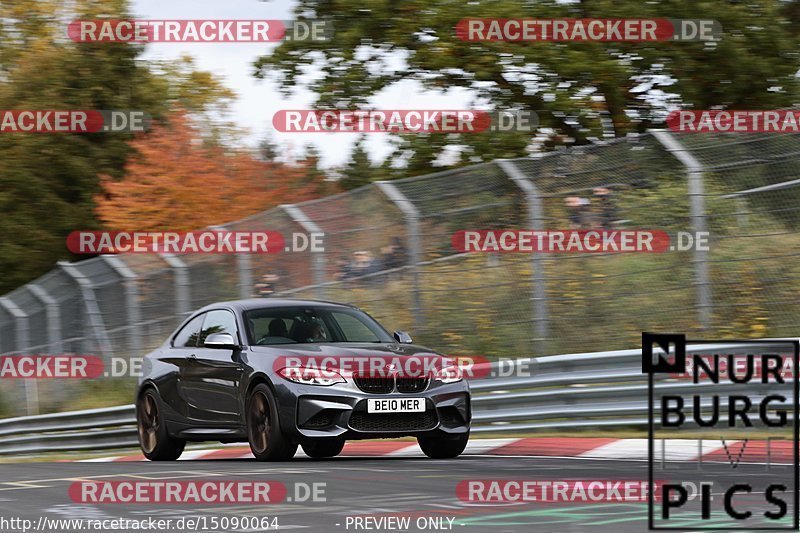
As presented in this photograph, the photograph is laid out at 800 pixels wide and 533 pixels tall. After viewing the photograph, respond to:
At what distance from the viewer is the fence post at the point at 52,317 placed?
72.2ft

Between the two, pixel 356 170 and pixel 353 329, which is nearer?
pixel 353 329

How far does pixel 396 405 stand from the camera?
11266 millimetres

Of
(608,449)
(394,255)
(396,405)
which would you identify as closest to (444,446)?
(396,405)

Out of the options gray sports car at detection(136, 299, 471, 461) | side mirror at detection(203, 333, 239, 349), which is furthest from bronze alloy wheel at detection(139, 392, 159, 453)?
side mirror at detection(203, 333, 239, 349)

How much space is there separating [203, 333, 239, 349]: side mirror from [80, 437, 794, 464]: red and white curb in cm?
173

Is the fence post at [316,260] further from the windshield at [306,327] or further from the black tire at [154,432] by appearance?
the windshield at [306,327]

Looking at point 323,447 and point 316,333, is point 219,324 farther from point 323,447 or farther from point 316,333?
point 323,447

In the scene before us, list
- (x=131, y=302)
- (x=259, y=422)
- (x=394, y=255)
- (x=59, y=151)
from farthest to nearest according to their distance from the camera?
(x=59, y=151)
(x=131, y=302)
(x=394, y=255)
(x=259, y=422)

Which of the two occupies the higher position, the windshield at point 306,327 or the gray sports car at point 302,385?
the windshield at point 306,327

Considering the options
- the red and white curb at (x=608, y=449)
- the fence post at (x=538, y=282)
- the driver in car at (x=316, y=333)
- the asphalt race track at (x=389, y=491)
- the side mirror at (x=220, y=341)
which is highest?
the fence post at (x=538, y=282)

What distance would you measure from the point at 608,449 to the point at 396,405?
6.04 ft

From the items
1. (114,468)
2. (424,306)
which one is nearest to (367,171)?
(424,306)

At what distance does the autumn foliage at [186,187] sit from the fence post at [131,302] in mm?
18833

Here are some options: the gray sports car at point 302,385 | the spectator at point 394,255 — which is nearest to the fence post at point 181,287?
the spectator at point 394,255
